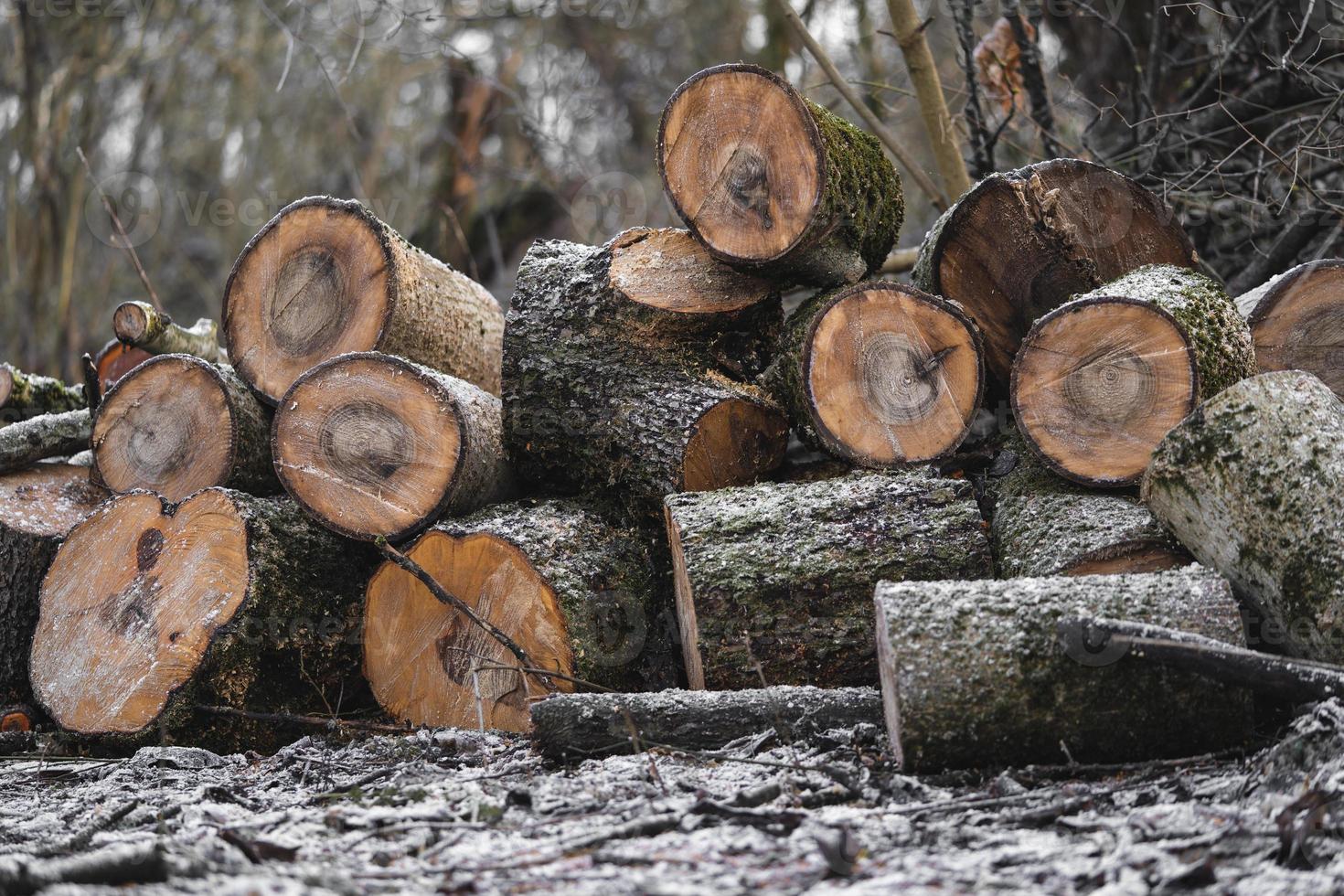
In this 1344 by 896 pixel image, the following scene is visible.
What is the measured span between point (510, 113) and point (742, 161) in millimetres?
4292

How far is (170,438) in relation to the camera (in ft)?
12.0

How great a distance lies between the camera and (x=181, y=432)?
3637 millimetres

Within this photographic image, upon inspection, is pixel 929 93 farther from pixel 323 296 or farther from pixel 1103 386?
pixel 323 296

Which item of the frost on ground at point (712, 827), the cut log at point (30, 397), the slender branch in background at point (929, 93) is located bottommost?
the frost on ground at point (712, 827)

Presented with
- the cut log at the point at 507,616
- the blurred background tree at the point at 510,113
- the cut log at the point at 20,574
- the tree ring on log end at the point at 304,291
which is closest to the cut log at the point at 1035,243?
the blurred background tree at the point at 510,113

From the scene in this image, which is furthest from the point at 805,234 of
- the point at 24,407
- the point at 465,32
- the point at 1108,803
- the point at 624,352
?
the point at 465,32

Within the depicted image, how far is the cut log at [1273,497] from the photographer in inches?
98.5

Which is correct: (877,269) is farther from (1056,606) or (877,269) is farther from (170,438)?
(170,438)

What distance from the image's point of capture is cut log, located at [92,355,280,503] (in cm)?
357

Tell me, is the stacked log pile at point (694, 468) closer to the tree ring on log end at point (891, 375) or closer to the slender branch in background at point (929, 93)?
the tree ring on log end at point (891, 375)

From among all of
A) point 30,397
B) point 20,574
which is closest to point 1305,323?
point 20,574

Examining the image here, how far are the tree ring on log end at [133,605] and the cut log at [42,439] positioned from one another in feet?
2.09

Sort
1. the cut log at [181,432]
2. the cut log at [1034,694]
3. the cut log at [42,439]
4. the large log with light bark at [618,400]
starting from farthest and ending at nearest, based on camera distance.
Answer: the cut log at [42,439] < the cut log at [181,432] < the large log with light bark at [618,400] < the cut log at [1034,694]

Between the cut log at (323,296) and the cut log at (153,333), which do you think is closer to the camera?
the cut log at (323,296)
